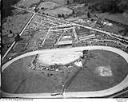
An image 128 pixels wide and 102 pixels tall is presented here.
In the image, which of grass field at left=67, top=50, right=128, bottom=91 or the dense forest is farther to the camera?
the dense forest

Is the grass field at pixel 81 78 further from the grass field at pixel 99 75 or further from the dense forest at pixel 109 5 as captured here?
the dense forest at pixel 109 5

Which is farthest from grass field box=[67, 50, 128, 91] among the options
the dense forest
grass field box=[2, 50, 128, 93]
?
the dense forest

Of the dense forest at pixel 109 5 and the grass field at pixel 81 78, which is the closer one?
the grass field at pixel 81 78

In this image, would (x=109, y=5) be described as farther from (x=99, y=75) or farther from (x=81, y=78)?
(x=81, y=78)

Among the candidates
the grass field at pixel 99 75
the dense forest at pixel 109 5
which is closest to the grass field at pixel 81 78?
the grass field at pixel 99 75

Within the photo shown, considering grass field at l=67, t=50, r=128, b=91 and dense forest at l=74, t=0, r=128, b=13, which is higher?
dense forest at l=74, t=0, r=128, b=13

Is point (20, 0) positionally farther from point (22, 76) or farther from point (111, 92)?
point (111, 92)

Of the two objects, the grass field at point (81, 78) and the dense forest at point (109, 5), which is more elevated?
the dense forest at point (109, 5)

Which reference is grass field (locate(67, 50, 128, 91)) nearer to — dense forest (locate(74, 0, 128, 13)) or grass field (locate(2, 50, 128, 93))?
grass field (locate(2, 50, 128, 93))

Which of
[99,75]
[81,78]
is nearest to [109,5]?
[99,75]
